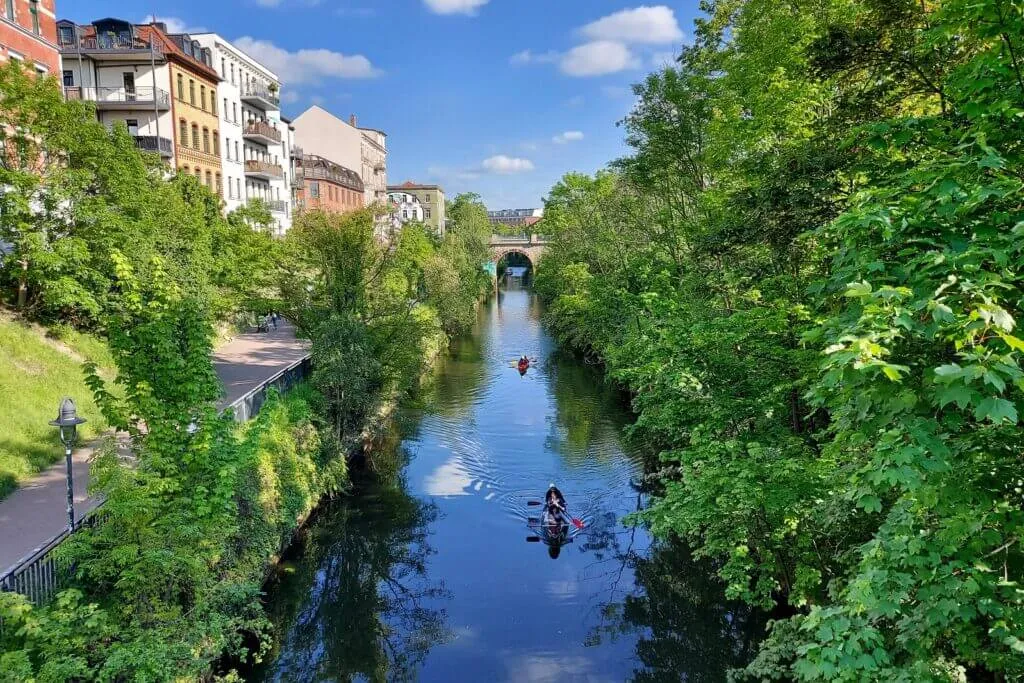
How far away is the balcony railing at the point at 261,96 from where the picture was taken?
4441 cm

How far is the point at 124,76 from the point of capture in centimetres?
3459

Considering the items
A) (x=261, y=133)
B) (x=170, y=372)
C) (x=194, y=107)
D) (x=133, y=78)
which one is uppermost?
(x=133, y=78)

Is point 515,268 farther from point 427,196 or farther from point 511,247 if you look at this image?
point 511,247

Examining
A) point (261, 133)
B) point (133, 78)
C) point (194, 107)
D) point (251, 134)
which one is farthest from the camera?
point (261, 133)

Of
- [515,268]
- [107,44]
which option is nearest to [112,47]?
[107,44]

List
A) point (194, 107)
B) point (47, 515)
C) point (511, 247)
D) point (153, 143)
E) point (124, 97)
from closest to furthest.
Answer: point (47, 515), point (153, 143), point (124, 97), point (194, 107), point (511, 247)

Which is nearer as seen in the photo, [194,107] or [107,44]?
[107,44]

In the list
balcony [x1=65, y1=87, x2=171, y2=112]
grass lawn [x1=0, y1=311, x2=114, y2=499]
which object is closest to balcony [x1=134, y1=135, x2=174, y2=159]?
balcony [x1=65, y1=87, x2=171, y2=112]

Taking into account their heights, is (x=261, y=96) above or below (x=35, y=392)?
above

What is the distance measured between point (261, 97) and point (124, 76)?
11854 millimetres

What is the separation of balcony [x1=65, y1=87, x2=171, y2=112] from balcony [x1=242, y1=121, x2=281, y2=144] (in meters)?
9.86

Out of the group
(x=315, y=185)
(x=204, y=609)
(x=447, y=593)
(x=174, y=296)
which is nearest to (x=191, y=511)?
(x=204, y=609)

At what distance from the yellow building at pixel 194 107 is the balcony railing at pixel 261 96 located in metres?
4.20

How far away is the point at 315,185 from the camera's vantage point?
187 ft
